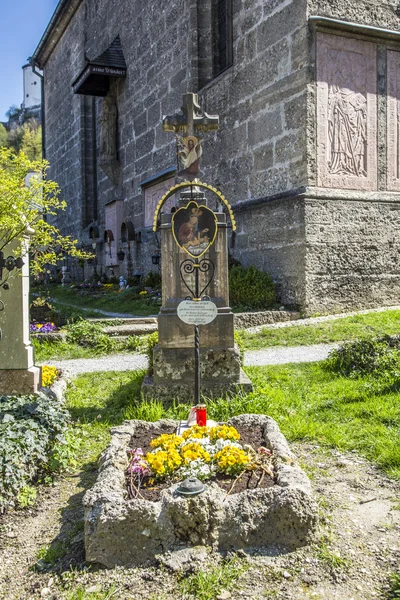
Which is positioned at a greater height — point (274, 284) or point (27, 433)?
point (274, 284)

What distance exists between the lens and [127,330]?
8.66m

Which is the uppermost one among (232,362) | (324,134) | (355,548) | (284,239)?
(324,134)

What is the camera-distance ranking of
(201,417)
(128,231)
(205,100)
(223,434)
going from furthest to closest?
(128,231) → (205,100) → (201,417) → (223,434)

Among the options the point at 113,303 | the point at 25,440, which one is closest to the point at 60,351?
the point at 25,440

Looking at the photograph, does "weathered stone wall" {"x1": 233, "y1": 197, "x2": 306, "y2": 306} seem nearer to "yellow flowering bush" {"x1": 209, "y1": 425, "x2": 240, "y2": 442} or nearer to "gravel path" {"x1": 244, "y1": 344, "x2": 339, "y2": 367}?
"gravel path" {"x1": 244, "y1": 344, "x2": 339, "y2": 367}

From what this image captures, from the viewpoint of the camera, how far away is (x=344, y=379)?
18.0ft

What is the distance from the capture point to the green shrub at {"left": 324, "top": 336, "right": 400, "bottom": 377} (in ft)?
18.1

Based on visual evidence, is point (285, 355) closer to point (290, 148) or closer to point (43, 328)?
point (43, 328)

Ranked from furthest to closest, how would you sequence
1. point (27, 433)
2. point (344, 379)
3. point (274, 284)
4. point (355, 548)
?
1. point (274, 284)
2. point (344, 379)
3. point (27, 433)
4. point (355, 548)

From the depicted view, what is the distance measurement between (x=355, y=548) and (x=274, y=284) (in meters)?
7.59

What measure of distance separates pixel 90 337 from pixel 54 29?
21.6 metres

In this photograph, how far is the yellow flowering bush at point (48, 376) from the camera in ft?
17.5

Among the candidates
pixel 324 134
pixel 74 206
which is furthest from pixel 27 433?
pixel 74 206

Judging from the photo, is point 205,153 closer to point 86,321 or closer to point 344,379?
point 86,321
